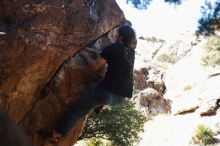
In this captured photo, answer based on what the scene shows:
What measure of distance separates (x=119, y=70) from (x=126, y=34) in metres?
0.62

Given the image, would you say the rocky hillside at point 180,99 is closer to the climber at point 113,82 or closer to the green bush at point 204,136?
the green bush at point 204,136

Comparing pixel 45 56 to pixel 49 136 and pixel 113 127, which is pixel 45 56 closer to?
pixel 49 136

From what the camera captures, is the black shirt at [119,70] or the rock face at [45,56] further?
the black shirt at [119,70]

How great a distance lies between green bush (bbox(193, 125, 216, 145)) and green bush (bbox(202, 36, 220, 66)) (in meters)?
11.9

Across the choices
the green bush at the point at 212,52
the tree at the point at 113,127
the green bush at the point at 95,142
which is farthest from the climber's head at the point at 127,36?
the green bush at the point at 212,52

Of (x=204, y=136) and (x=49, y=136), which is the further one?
(x=204, y=136)

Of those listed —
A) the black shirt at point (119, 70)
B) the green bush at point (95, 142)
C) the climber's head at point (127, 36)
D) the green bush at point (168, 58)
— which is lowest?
the green bush at point (95, 142)

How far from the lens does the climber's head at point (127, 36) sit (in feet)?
18.5

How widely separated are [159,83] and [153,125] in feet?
25.4

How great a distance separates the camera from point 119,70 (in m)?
5.99

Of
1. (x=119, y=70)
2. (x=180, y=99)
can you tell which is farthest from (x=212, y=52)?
(x=119, y=70)

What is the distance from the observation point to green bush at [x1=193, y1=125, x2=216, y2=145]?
19328mm

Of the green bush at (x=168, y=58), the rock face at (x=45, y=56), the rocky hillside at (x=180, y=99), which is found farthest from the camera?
the green bush at (x=168, y=58)

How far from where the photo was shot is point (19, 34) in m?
5.54
